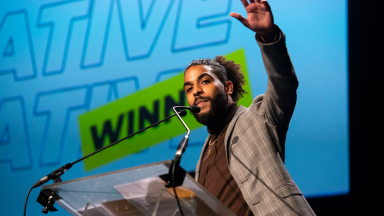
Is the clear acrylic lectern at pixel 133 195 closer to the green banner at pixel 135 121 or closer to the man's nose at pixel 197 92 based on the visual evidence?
the man's nose at pixel 197 92

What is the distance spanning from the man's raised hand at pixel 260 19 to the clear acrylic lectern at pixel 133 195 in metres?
0.73

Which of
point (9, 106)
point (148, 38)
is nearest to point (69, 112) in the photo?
point (9, 106)

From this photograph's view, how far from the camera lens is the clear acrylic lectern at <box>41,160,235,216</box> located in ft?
3.33

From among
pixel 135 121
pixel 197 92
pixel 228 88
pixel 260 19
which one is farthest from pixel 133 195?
pixel 135 121

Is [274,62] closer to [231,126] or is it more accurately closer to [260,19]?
[260,19]

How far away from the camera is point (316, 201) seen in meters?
2.31

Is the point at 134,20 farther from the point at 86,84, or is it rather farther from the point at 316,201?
the point at 316,201

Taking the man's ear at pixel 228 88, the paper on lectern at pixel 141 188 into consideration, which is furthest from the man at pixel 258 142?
the paper on lectern at pixel 141 188

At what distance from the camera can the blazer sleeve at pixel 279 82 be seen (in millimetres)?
1468

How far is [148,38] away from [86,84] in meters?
0.69

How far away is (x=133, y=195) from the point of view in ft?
3.67

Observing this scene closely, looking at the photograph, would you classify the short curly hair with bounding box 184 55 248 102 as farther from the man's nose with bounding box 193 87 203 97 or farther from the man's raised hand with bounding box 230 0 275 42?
the man's raised hand with bounding box 230 0 275 42

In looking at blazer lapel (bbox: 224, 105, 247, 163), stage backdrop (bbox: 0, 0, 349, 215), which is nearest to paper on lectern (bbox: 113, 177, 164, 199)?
blazer lapel (bbox: 224, 105, 247, 163)

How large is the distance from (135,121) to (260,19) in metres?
1.71
